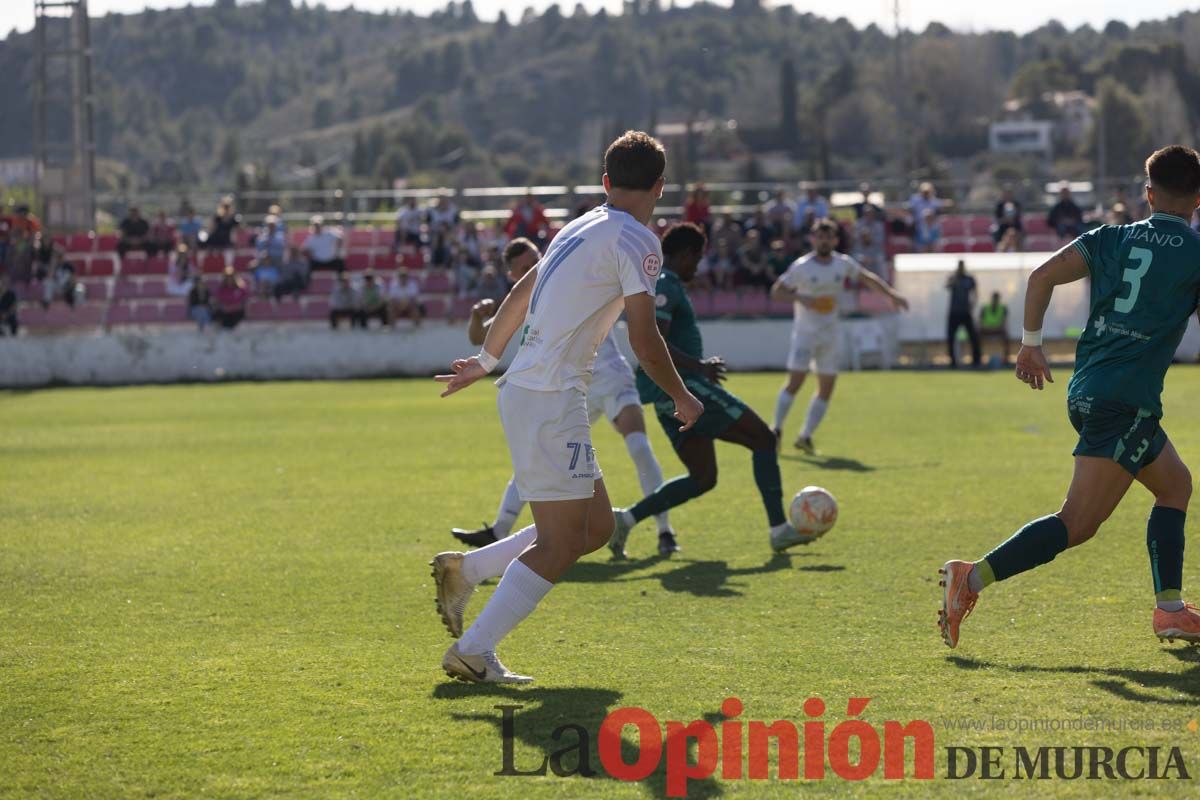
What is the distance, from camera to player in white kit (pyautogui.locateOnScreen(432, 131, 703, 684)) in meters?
5.75

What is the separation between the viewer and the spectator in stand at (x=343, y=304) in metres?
29.6

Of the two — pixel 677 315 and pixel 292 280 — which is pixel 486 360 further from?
pixel 292 280

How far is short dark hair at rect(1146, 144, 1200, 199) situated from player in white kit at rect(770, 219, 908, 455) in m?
8.43

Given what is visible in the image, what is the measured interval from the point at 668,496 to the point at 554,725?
3.88 metres

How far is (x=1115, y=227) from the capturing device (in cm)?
651

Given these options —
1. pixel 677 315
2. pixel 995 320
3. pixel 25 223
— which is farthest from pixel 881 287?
pixel 25 223

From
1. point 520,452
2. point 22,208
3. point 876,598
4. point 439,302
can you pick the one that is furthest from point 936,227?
point 520,452

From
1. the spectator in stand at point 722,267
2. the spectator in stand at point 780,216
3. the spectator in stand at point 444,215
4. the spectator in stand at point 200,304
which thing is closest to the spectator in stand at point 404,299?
the spectator in stand at point 444,215

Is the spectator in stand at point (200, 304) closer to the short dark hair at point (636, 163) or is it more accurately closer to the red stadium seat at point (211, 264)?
the red stadium seat at point (211, 264)

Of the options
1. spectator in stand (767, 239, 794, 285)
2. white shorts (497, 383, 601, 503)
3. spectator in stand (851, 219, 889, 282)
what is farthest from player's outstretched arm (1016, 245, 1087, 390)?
spectator in stand (851, 219, 889, 282)

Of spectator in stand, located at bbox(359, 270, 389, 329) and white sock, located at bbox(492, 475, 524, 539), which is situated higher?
spectator in stand, located at bbox(359, 270, 389, 329)

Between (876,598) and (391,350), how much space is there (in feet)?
70.9

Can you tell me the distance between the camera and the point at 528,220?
30.1m

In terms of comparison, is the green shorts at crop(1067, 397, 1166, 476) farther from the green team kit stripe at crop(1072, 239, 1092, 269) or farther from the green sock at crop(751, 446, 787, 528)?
the green sock at crop(751, 446, 787, 528)
